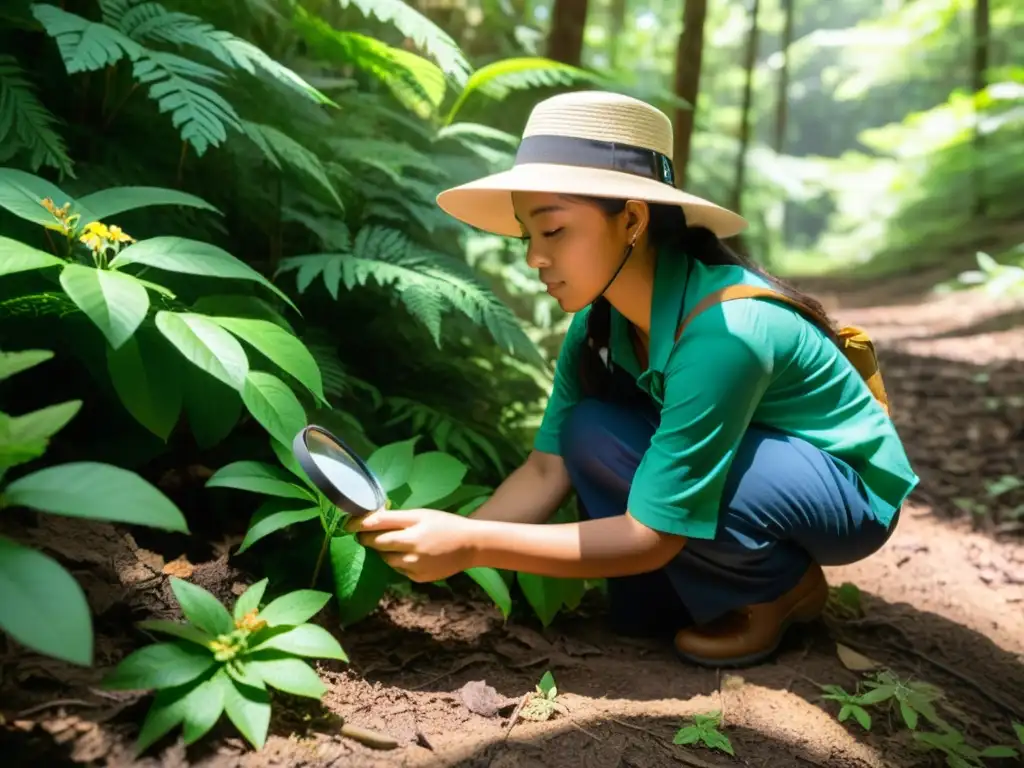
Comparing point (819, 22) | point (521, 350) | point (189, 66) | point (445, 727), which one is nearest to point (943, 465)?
point (521, 350)

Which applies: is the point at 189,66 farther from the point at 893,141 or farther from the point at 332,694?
the point at 893,141

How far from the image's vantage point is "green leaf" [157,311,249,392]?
158cm

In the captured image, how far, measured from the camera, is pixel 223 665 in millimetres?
1421

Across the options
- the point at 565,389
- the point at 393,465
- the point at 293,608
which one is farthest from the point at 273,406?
the point at 565,389

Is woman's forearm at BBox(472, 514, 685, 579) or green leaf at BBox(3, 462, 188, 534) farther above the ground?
green leaf at BBox(3, 462, 188, 534)

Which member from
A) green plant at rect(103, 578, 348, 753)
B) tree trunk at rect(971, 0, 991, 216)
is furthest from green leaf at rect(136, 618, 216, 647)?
tree trunk at rect(971, 0, 991, 216)

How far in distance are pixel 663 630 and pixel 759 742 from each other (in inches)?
25.7

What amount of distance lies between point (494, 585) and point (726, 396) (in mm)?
813

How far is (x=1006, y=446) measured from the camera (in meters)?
4.00

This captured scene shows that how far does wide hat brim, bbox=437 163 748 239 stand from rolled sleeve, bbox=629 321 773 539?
1.08 ft

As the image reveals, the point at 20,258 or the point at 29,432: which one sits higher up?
the point at 20,258

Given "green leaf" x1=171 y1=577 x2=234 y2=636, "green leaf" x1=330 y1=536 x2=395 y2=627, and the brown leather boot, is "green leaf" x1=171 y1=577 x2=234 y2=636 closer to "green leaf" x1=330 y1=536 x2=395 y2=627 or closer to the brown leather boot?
"green leaf" x1=330 y1=536 x2=395 y2=627

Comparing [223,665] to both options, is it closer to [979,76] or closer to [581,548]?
[581,548]

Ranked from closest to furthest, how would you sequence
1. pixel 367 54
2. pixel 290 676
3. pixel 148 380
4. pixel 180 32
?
pixel 290 676 → pixel 148 380 → pixel 180 32 → pixel 367 54
